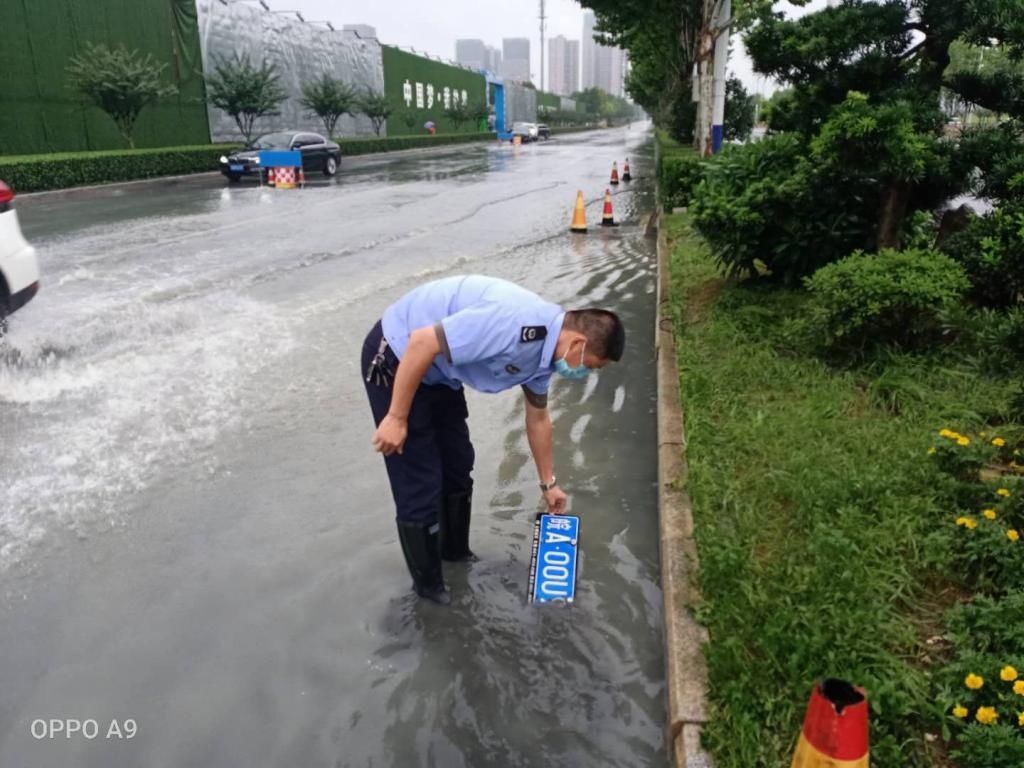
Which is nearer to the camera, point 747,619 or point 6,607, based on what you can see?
point 747,619

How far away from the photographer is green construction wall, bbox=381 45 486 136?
48.6m

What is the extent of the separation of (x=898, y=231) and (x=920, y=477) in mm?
3245

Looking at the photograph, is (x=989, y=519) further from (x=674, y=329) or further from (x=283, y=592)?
(x=674, y=329)

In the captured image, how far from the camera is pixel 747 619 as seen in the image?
8.82ft

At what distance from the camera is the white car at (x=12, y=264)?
620 centimetres

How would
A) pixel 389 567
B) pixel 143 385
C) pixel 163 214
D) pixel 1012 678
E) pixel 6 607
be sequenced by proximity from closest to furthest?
pixel 1012 678
pixel 6 607
pixel 389 567
pixel 143 385
pixel 163 214

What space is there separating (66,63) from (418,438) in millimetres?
24605

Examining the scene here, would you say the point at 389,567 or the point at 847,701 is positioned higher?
the point at 847,701

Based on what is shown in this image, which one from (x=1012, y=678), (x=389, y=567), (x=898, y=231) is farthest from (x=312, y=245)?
(x=1012, y=678)

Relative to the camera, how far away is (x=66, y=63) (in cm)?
2267

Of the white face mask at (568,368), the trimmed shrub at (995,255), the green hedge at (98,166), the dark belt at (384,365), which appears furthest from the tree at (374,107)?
the white face mask at (568,368)

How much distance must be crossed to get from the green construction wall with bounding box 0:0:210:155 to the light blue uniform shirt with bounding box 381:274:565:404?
22889 mm

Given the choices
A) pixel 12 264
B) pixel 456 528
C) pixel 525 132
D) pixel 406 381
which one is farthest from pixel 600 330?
pixel 525 132

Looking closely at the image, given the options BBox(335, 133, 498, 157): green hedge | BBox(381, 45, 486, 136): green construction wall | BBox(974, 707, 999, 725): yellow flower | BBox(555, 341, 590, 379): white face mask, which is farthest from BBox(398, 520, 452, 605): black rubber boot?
BBox(381, 45, 486, 136): green construction wall
